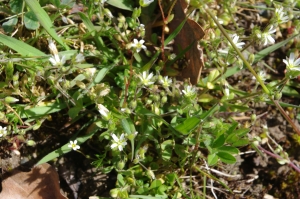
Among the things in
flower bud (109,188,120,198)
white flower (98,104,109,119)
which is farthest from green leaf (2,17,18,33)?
flower bud (109,188,120,198)

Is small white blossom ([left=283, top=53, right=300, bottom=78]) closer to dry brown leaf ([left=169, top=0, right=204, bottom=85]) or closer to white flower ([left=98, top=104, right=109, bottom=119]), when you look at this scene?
dry brown leaf ([left=169, top=0, right=204, bottom=85])

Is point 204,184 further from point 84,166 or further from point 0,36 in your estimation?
point 0,36

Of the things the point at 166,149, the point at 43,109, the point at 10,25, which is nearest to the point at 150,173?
the point at 166,149

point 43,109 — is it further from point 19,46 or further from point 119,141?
point 119,141

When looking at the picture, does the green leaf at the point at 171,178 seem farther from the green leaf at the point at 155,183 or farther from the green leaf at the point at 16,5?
the green leaf at the point at 16,5

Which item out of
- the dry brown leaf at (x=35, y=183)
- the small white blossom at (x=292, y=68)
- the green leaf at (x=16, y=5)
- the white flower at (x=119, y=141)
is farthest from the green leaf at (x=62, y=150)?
the small white blossom at (x=292, y=68)
